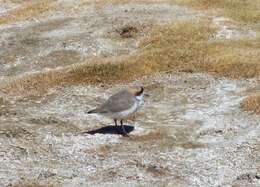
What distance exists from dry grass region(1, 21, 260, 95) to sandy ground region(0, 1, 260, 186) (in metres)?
1.15

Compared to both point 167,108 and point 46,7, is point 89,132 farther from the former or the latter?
point 46,7

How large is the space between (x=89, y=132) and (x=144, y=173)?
530cm

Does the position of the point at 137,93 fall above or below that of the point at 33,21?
above

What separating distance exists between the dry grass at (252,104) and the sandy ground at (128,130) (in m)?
0.50

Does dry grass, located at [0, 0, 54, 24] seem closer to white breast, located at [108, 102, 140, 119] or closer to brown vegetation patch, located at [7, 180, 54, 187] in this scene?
white breast, located at [108, 102, 140, 119]

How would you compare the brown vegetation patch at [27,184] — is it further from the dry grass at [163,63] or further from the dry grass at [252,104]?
the dry grass at [163,63]

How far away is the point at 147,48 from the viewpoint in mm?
48969

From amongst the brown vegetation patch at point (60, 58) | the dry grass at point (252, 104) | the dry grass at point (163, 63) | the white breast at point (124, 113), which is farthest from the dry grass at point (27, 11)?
the white breast at point (124, 113)

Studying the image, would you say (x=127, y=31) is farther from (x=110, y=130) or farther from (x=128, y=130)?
(x=110, y=130)

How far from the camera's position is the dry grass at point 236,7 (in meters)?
55.6

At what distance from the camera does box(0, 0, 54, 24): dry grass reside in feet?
192

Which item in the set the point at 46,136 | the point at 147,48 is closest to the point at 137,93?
the point at 46,136

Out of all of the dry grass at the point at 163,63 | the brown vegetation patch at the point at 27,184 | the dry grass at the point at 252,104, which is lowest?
the dry grass at the point at 163,63

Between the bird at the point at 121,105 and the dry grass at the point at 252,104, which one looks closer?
the bird at the point at 121,105
